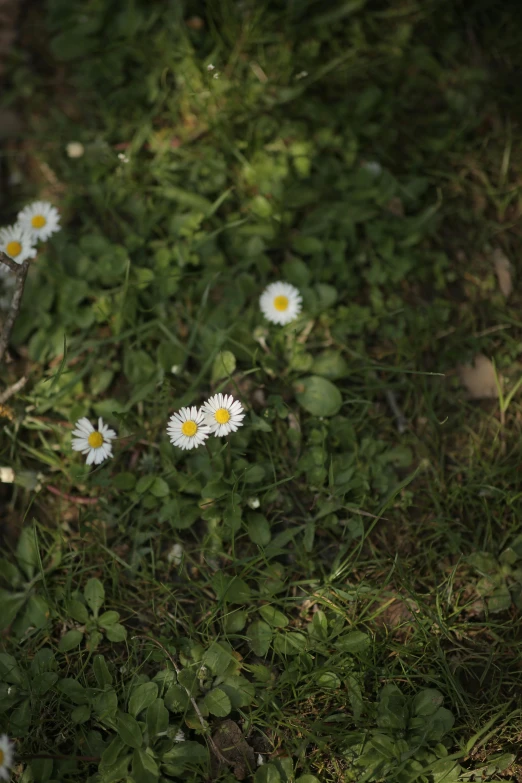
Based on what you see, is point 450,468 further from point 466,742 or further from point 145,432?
point 145,432

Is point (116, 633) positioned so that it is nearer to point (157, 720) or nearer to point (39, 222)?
point (157, 720)

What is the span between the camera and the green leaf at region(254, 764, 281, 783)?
1534mm

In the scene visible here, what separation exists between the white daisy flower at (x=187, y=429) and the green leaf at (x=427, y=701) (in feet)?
2.79

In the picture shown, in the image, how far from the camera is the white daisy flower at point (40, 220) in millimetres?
2037

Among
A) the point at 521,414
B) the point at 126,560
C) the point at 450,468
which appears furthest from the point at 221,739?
the point at 521,414

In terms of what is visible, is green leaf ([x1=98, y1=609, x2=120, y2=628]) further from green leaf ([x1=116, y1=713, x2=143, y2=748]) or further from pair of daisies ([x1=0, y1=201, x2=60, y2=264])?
pair of daisies ([x1=0, y1=201, x2=60, y2=264])

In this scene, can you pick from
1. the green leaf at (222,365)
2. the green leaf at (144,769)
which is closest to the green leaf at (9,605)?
the green leaf at (144,769)

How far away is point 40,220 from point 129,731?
1.51m

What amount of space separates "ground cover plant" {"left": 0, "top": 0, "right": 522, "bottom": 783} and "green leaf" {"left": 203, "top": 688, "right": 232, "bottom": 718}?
4cm

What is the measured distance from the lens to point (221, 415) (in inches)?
67.4

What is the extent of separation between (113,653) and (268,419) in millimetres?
768

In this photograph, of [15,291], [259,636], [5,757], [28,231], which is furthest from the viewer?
[28,231]

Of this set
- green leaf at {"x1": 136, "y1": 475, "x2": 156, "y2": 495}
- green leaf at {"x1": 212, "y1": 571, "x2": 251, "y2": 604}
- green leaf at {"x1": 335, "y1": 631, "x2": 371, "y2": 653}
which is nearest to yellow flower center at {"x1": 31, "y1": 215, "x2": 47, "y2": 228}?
green leaf at {"x1": 136, "y1": 475, "x2": 156, "y2": 495}

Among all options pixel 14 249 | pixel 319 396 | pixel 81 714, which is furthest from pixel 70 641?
pixel 14 249
